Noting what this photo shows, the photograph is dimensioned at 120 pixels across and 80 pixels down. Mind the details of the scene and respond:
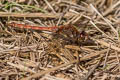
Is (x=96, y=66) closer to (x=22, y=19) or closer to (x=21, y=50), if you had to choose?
(x=21, y=50)

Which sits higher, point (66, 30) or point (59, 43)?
point (66, 30)

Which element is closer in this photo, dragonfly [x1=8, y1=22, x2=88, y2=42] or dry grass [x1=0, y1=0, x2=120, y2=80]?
dry grass [x1=0, y1=0, x2=120, y2=80]

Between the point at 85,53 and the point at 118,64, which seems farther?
the point at 85,53

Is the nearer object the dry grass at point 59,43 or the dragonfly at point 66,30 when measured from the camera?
the dry grass at point 59,43

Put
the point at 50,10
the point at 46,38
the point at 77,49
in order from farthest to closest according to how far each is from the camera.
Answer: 1. the point at 50,10
2. the point at 46,38
3. the point at 77,49

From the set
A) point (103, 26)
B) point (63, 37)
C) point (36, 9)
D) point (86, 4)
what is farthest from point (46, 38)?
point (86, 4)
